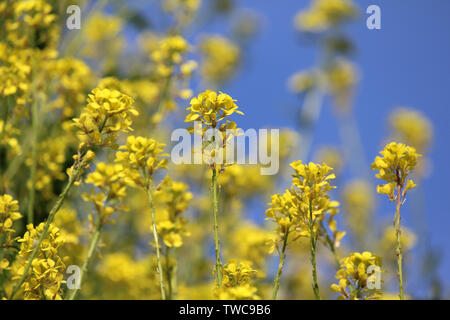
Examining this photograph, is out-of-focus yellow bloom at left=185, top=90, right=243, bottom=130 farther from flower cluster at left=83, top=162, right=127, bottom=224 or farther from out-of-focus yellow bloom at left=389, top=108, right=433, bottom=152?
out-of-focus yellow bloom at left=389, top=108, right=433, bottom=152

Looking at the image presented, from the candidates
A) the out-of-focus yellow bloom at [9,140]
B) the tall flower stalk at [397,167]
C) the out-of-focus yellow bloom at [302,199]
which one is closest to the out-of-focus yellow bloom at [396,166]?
the tall flower stalk at [397,167]

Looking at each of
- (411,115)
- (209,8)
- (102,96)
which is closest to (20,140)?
(102,96)

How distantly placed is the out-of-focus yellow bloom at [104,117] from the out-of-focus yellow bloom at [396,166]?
2.42 ft

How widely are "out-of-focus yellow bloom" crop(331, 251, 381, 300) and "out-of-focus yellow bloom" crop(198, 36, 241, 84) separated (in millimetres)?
3085

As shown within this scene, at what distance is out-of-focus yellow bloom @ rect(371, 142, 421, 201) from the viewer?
4.04 ft

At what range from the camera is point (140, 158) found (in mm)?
1239

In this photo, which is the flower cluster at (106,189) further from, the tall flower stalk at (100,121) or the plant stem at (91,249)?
the tall flower stalk at (100,121)

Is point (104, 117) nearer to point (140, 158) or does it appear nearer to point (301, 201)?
point (140, 158)

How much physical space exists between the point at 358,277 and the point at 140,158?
708 mm

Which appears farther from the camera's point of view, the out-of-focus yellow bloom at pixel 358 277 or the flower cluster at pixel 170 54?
the flower cluster at pixel 170 54

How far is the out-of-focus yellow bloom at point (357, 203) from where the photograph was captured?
4.75 meters

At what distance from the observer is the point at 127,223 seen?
3.11 meters
